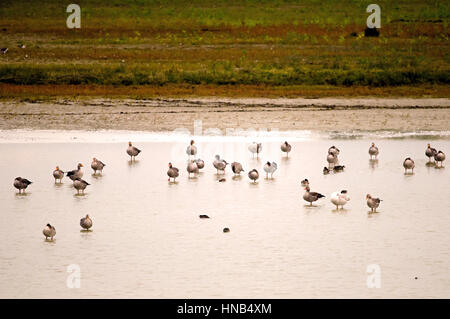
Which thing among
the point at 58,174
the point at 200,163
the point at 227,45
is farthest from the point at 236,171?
the point at 227,45

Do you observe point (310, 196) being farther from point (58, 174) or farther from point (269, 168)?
point (58, 174)

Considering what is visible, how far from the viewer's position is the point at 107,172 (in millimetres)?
19609

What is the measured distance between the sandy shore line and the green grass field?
2.53 meters

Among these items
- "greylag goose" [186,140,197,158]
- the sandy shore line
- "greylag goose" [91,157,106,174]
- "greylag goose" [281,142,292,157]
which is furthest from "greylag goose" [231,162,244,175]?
the sandy shore line

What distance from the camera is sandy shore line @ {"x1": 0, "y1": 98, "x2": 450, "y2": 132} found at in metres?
26.6

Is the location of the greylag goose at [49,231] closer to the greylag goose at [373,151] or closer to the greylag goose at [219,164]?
the greylag goose at [219,164]

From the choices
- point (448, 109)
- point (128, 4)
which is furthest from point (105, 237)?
point (128, 4)

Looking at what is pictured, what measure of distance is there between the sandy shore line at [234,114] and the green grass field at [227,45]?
2534 mm

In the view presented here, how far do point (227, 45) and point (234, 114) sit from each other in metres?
18.1

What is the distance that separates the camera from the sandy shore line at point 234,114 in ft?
87.2

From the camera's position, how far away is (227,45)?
152ft

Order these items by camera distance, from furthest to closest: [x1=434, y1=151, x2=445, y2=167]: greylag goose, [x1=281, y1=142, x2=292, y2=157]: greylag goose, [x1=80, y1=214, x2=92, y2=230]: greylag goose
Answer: [x1=281, y1=142, x2=292, y2=157]: greylag goose
[x1=434, y1=151, x2=445, y2=167]: greylag goose
[x1=80, y1=214, x2=92, y2=230]: greylag goose

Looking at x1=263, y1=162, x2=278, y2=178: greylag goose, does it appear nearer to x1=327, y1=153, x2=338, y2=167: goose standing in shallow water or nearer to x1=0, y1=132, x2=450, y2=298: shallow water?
x1=0, y1=132, x2=450, y2=298: shallow water

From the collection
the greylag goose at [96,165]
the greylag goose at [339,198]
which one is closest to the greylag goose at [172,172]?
the greylag goose at [96,165]
